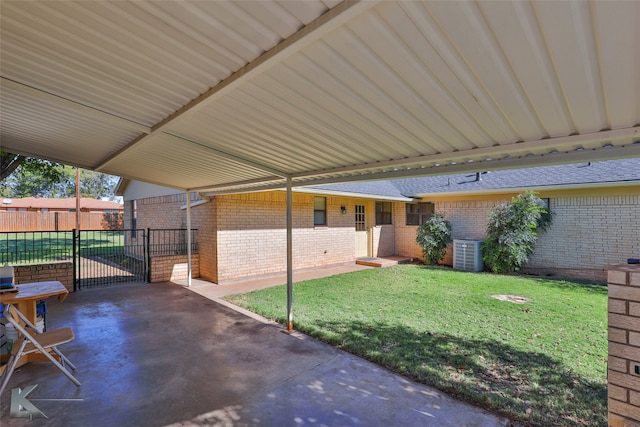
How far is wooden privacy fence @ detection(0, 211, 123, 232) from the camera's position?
19.1 metres

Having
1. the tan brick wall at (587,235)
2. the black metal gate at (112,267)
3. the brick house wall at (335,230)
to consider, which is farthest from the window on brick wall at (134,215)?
the tan brick wall at (587,235)

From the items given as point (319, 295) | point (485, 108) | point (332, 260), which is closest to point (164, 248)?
point (332, 260)

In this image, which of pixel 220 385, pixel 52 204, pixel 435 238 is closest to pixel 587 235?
pixel 435 238

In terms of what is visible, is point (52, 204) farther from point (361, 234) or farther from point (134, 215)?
point (361, 234)

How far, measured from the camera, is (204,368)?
3.95 m

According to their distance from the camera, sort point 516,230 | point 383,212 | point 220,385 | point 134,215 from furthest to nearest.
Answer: point 134,215
point 383,212
point 516,230
point 220,385

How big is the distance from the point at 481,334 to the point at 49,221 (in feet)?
85.3

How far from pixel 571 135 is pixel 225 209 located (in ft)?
26.0

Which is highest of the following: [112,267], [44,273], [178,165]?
[178,165]

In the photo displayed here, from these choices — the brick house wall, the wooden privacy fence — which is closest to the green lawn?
the wooden privacy fence

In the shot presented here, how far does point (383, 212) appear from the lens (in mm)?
14297

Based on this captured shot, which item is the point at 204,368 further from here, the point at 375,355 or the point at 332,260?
the point at 332,260

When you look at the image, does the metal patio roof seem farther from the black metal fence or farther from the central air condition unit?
the central air condition unit

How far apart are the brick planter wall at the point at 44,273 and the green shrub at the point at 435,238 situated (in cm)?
1118
